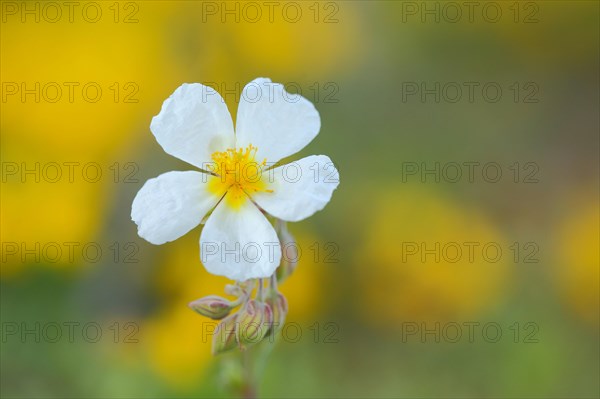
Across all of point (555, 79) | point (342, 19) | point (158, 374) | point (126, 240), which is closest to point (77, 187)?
point (126, 240)

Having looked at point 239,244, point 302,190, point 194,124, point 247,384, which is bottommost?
point 247,384

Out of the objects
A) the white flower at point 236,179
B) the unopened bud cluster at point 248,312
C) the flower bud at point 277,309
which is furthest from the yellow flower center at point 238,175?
the flower bud at point 277,309

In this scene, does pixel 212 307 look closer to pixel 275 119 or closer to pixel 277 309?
pixel 277 309

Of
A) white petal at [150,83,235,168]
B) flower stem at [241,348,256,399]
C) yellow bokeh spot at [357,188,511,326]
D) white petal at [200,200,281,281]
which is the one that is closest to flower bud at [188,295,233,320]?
white petal at [200,200,281,281]

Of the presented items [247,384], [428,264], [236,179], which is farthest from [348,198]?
[236,179]

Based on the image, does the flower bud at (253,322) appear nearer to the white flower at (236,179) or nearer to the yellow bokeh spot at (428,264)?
the white flower at (236,179)

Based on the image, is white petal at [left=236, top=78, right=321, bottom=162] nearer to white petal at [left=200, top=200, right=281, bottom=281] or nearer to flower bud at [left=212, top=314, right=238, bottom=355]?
white petal at [left=200, top=200, right=281, bottom=281]
